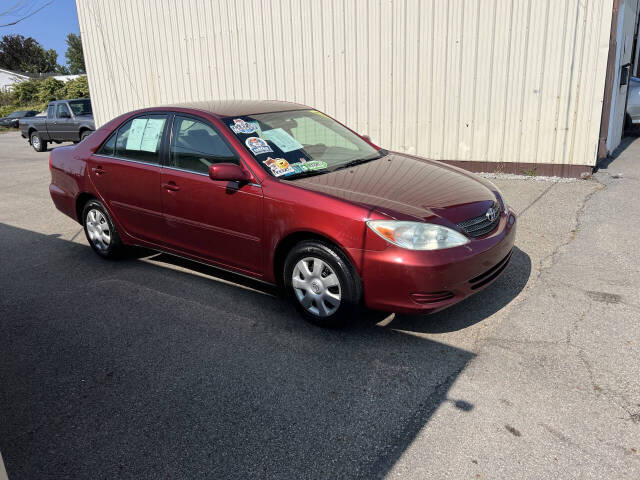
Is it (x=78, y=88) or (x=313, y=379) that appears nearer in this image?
(x=313, y=379)

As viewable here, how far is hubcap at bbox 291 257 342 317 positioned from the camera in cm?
383

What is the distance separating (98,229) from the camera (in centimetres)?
572

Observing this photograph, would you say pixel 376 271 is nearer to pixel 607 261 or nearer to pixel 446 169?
pixel 446 169

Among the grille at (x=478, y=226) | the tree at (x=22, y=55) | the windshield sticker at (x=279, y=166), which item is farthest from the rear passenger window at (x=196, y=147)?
the tree at (x=22, y=55)

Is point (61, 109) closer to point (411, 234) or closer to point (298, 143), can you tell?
point (298, 143)

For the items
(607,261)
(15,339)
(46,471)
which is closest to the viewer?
(46,471)

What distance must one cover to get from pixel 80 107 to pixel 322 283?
1521cm

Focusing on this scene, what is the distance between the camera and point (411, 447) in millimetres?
2746

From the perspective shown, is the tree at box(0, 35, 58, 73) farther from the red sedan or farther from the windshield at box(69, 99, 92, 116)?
the red sedan

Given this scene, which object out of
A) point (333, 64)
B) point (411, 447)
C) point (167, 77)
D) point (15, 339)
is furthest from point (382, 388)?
point (167, 77)

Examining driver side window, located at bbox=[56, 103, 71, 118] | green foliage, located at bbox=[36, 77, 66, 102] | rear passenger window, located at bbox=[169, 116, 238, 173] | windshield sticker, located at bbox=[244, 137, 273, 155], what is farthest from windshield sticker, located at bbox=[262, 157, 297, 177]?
green foliage, located at bbox=[36, 77, 66, 102]

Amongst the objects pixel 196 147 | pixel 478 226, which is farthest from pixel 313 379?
pixel 196 147

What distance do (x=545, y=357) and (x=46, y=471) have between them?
2973 mm

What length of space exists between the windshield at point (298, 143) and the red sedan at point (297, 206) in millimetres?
15
